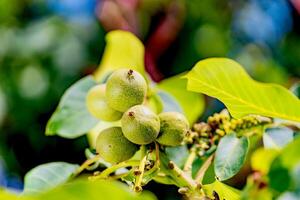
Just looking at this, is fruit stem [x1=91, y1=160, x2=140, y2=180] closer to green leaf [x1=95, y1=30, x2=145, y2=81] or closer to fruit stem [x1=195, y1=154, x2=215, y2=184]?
fruit stem [x1=195, y1=154, x2=215, y2=184]

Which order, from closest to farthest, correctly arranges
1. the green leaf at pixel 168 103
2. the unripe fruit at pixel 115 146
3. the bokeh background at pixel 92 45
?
the unripe fruit at pixel 115 146 < the green leaf at pixel 168 103 < the bokeh background at pixel 92 45

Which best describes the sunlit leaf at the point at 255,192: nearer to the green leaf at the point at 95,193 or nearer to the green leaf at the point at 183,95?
the green leaf at the point at 95,193

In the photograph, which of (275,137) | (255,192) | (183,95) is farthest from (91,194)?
(183,95)

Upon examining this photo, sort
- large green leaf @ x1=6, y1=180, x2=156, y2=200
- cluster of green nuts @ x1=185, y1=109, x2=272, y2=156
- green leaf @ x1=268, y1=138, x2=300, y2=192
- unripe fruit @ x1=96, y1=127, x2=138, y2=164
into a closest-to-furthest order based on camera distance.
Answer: large green leaf @ x1=6, y1=180, x2=156, y2=200 → green leaf @ x1=268, y1=138, x2=300, y2=192 → unripe fruit @ x1=96, y1=127, x2=138, y2=164 → cluster of green nuts @ x1=185, y1=109, x2=272, y2=156

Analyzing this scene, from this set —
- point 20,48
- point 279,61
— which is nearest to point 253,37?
point 279,61

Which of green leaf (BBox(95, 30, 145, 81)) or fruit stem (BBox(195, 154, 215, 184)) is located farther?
green leaf (BBox(95, 30, 145, 81))

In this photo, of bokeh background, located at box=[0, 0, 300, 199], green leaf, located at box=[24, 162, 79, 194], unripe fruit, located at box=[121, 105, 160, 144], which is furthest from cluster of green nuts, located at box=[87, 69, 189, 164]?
bokeh background, located at box=[0, 0, 300, 199]

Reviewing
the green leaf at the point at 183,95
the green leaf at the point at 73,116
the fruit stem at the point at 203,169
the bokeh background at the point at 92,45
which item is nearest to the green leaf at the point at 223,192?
the fruit stem at the point at 203,169
